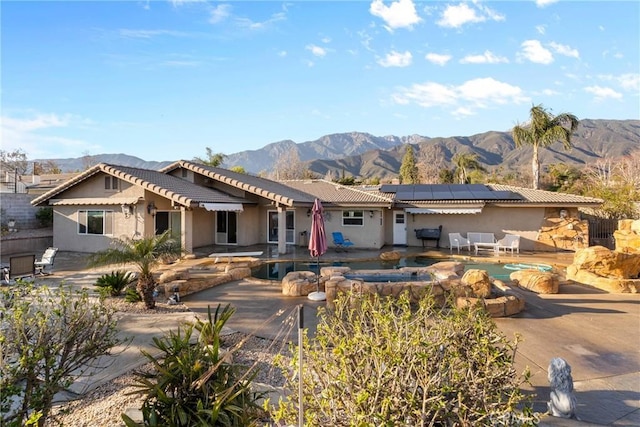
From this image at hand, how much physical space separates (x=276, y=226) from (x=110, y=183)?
11.2m

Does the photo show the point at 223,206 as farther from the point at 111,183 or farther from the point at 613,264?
the point at 613,264

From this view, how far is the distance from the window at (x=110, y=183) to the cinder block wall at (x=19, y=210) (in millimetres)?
9097

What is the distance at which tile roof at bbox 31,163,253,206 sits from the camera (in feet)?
67.1

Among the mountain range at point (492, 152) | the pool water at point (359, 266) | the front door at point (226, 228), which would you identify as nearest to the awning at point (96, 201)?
the front door at point (226, 228)

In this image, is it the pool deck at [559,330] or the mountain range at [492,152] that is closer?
the pool deck at [559,330]

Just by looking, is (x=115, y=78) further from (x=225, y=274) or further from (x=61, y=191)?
(x=225, y=274)

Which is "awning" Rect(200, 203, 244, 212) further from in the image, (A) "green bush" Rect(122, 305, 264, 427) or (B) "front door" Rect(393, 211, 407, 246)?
(A) "green bush" Rect(122, 305, 264, 427)

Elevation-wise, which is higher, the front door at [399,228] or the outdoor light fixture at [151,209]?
the outdoor light fixture at [151,209]

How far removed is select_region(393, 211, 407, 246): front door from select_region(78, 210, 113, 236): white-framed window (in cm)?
1941

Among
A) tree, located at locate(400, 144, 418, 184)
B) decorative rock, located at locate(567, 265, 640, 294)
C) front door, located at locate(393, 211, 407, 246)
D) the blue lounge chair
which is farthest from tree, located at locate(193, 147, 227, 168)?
decorative rock, located at locate(567, 265, 640, 294)

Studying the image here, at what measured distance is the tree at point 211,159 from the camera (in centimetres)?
5009

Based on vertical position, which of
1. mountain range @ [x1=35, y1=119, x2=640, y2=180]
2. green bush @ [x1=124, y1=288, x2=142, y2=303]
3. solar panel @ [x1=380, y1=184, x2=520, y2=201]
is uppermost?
mountain range @ [x1=35, y1=119, x2=640, y2=180]

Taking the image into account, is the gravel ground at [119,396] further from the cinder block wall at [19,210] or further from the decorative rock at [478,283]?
the cinder block wall at [19,210]

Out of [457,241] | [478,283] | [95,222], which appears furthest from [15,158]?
[478,283]
